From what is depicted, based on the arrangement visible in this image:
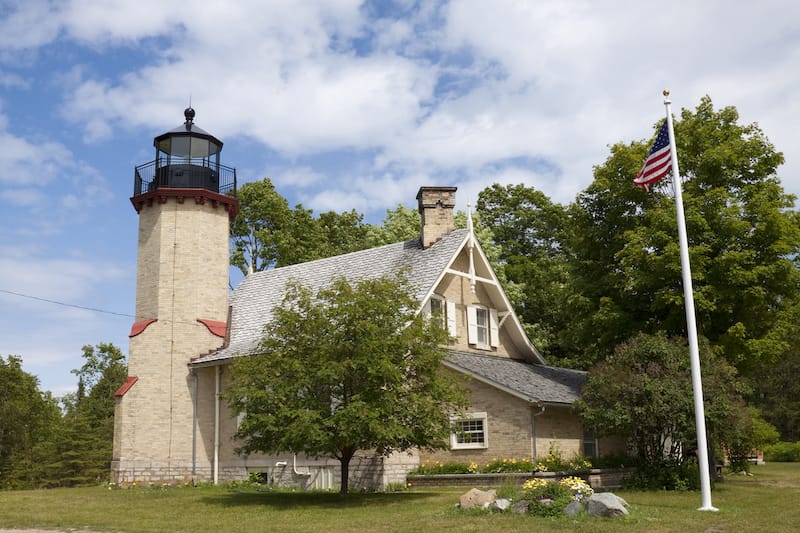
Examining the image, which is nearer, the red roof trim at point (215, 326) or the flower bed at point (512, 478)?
the flower bed at point (512, 478)

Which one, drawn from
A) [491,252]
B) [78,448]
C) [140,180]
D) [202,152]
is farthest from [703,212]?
[78,448]

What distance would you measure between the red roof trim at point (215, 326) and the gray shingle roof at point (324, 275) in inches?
16.9

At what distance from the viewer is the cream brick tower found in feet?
92.4

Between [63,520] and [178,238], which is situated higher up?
[178,238]

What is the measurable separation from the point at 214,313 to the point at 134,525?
1492cm

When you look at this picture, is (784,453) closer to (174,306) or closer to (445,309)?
(445,309)

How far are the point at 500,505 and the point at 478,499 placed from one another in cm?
62

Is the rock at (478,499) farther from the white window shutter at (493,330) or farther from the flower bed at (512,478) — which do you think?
the white window shutter at (493,330)

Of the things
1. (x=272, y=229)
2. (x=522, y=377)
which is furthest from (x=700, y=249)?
(x=272, y=229)

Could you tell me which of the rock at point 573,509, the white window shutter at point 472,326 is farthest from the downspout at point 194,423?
the rock at point 573,509

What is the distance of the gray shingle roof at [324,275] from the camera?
27.7 meters

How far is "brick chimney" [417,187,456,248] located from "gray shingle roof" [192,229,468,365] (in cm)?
36

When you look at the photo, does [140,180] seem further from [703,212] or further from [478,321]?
[703,212]

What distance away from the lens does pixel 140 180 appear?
102 feet
